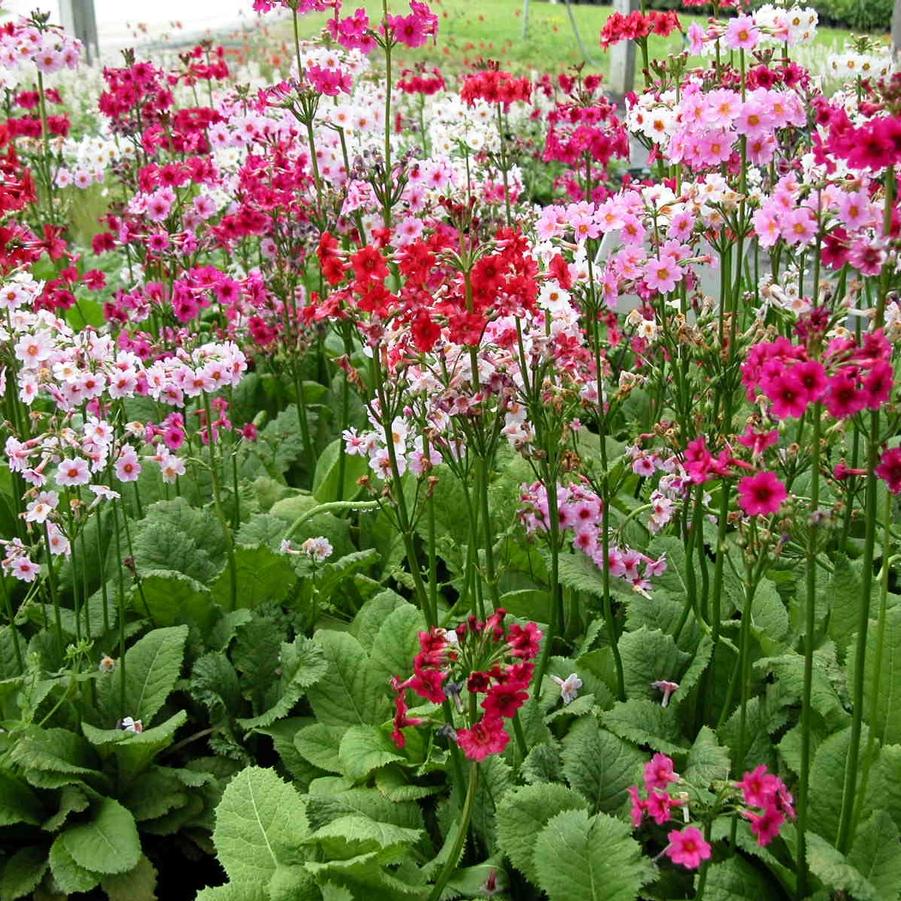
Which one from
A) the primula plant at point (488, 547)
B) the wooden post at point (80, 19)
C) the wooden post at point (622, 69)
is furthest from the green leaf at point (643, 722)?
the wooden post at point (80, 19)

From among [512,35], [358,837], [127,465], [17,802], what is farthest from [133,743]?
[512,35]

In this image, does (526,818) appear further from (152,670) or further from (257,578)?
(257,578)

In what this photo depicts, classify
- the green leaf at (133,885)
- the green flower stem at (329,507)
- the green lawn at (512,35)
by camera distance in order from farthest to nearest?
the green lawn at (512,35)
the green flower stem at (329,507)
the green leaf at (133,885)

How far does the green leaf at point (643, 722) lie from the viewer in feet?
8.34

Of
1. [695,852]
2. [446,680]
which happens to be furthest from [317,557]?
[695,852]

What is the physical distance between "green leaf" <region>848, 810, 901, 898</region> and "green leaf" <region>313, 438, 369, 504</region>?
74.2 inches

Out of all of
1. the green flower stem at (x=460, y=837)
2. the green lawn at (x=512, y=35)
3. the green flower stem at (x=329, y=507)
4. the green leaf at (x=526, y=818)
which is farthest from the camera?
the green lawn at (x=512, y=35)

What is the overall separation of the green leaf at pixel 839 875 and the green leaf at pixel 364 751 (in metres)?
0.93

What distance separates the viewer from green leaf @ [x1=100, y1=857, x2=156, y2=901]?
259 cm

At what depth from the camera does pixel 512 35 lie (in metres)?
17.2

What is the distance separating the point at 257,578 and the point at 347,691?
503mm

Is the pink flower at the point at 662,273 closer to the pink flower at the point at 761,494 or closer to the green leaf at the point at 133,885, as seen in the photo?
the pink flower at the point at 761,494

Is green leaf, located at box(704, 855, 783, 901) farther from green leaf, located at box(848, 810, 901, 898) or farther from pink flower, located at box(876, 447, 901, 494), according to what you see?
pink flower, located at box(876, 447, 901, 494)

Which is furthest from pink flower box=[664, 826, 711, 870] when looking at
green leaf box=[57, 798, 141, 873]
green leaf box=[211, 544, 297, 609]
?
green leaf box=[211, 544, 297, 609]
